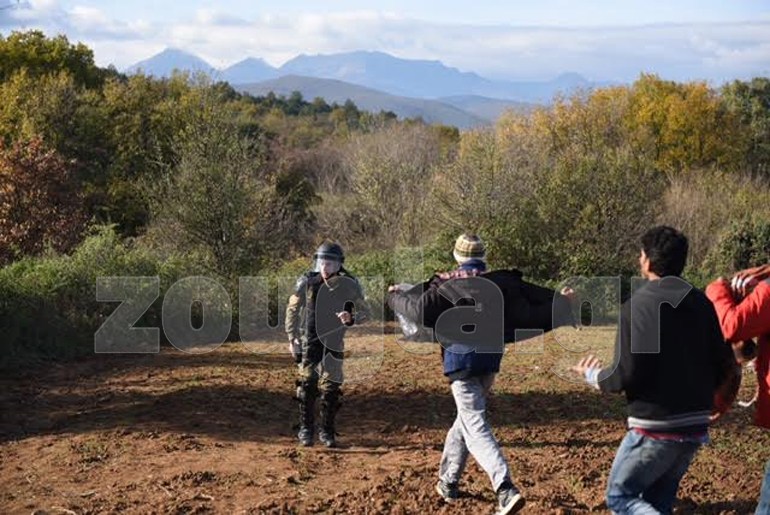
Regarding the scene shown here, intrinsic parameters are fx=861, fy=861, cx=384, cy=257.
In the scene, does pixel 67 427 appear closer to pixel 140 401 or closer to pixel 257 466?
pixel 140 401

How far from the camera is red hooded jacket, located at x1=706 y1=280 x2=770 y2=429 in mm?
4605

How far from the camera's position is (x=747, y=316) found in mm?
4617

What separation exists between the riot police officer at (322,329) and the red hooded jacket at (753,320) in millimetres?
3541

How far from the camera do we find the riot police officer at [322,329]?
302 inches

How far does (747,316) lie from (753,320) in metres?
0.04

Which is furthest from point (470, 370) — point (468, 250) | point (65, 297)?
point (65, 297)

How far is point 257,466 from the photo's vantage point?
719cm

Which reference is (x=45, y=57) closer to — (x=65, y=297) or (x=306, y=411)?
(x=65, y=297)

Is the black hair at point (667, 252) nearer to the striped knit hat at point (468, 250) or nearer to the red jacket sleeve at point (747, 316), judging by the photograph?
the red jacket sleeve at point (747, 316)

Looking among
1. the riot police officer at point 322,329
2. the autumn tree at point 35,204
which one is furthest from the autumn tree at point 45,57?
the riot police officer at point 322,329

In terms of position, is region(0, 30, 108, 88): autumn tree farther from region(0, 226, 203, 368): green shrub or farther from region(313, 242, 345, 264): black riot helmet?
region(313, 242, 345, 264): black riot helmet

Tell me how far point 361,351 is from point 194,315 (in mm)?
3858

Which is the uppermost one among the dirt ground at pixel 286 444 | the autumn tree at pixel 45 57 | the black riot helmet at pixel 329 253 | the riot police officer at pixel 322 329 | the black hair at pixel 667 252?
the autumn tree at pixel 45 57

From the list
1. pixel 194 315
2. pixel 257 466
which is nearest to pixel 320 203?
pixel 194 315
